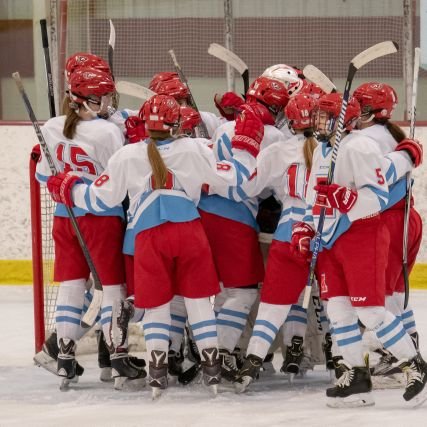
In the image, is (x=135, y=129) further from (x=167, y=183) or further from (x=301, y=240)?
(x=301, y=240)

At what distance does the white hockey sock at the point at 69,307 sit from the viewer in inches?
181

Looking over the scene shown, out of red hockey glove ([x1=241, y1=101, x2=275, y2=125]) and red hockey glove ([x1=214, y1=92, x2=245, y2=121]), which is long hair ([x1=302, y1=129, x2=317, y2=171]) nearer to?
red hockey glove ([x1=241, y1=101, x2=275, y2=125])

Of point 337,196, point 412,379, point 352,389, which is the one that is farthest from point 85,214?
point 412,379

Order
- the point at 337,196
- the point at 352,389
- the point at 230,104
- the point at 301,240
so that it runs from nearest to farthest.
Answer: the point at 337,196 < the point at 352,389 < the point at 301,240 < the point at 230,104

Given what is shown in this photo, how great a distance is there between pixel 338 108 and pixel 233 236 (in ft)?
2.12

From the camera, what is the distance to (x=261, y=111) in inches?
177

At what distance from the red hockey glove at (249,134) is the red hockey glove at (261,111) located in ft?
0.22

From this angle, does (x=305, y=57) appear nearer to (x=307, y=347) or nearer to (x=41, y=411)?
(x=307, y=347)

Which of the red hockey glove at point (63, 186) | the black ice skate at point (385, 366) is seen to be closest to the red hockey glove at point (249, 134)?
the red hockey glove at point (63, 186)

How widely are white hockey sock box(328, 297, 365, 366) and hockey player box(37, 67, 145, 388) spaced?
810 millimetres

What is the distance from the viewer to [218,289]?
14.1 ft

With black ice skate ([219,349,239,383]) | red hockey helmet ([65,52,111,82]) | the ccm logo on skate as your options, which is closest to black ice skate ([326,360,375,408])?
the ccm logo on skate

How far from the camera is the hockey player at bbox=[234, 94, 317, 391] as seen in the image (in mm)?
4340

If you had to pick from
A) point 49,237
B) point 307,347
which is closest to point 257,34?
point 49,237
